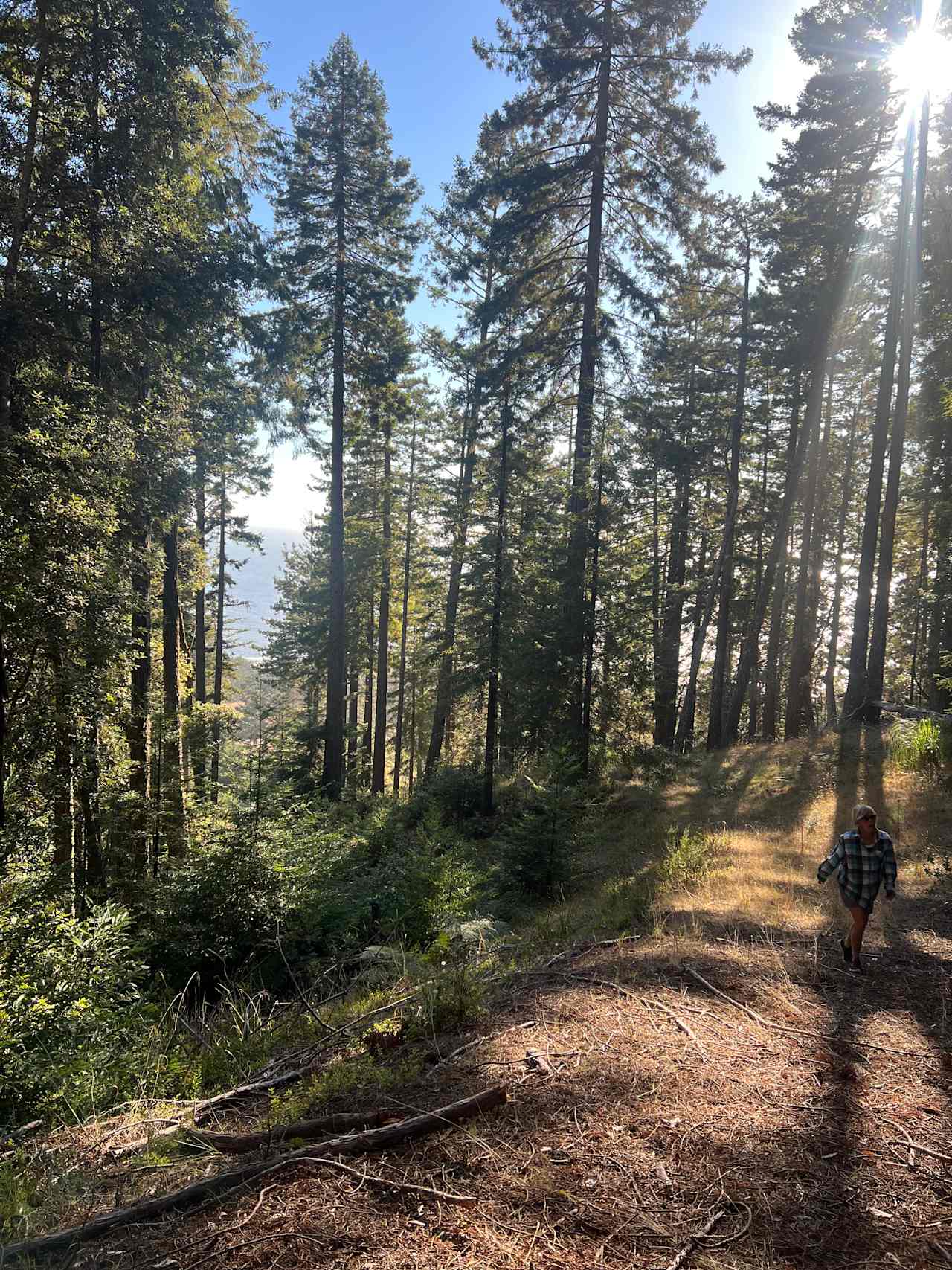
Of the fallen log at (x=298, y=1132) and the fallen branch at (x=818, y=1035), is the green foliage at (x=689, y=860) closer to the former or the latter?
the fallen branch at (x=818, y=1035)

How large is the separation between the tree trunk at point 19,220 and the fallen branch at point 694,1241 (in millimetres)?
9889

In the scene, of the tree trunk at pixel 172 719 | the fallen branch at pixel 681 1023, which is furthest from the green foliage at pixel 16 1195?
the tree trunk at pixel 172 719

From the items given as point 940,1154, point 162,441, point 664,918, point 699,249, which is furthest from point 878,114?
point 940,1154

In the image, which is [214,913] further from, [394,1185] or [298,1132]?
[394,1185]

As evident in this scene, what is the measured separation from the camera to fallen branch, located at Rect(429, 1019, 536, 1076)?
3742 millimetres

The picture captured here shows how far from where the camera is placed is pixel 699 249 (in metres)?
16.5

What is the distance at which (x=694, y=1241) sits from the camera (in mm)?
2420

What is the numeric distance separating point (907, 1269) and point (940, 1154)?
928 millimetres

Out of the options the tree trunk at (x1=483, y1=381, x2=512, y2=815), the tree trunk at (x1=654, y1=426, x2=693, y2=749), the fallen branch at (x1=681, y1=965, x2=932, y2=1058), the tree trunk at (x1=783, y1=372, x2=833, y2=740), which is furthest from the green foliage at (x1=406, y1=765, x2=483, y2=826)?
the fallen branch at (x1=681, y1=965, x2=932, y2=1058)

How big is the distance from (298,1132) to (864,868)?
212 inches

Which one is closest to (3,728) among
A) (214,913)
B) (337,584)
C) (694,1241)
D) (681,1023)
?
(214,913)

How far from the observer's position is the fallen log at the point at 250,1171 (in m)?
2.51

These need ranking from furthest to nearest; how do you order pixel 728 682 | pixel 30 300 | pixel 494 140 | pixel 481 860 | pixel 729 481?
pixel 728 682 → pixel 729 481 → pixel 494 140 → pixel 481 860 → pixel 30 300

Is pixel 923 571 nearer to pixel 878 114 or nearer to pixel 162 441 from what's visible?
pixel 878 114
